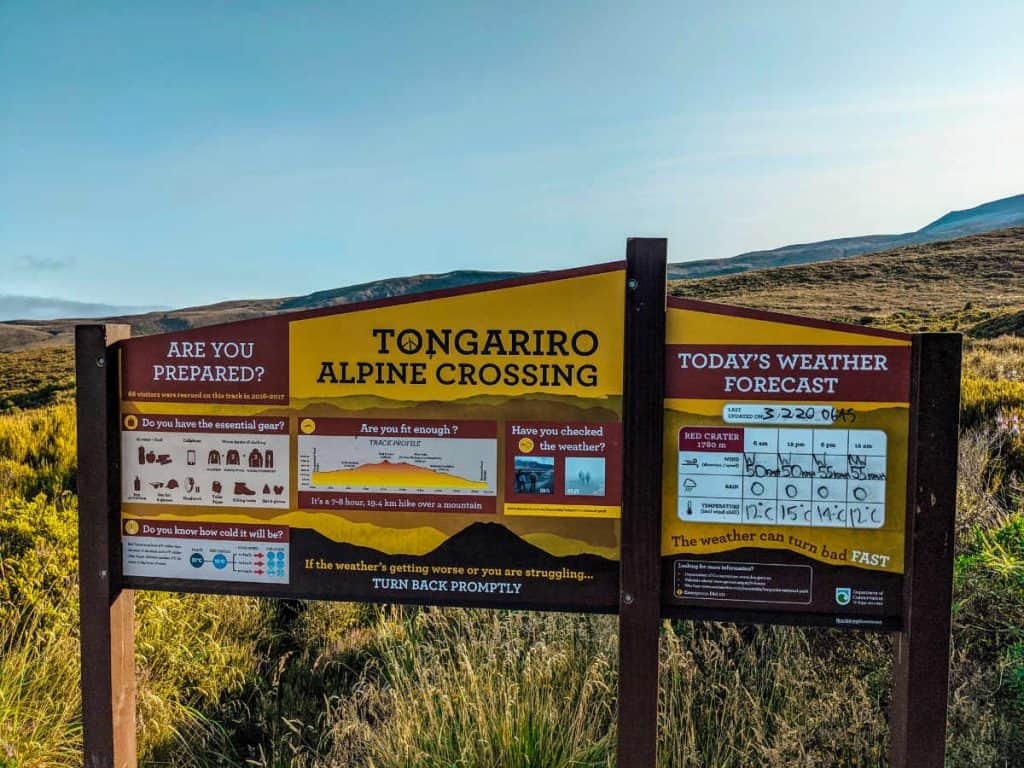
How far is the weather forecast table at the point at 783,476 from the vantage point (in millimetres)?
2588

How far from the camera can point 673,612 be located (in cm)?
265

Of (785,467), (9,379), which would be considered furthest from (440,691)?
(9,379)

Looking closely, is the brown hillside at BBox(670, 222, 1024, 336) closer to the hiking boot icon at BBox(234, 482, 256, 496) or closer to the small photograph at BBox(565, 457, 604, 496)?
the small photograph at BBox(565, 457, 604, 496)

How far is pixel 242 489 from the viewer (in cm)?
286

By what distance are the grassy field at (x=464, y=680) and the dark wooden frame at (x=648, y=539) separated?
588 millimetres

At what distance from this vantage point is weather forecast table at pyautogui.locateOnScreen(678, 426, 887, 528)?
102 inches

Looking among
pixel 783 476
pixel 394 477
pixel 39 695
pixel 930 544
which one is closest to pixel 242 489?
pixel 394 477

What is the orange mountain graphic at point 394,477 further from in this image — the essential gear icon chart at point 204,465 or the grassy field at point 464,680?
the grassy field at point 464,680

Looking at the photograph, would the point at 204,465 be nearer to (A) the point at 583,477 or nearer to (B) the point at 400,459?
(B) the point at 400,459

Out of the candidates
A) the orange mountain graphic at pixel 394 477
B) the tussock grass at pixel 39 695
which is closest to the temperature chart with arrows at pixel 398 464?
the orange mountain graphic at pixel 394 477

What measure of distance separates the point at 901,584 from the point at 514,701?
161 cm

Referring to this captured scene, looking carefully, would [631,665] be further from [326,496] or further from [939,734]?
[326,496]

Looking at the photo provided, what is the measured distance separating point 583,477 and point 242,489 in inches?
52.2

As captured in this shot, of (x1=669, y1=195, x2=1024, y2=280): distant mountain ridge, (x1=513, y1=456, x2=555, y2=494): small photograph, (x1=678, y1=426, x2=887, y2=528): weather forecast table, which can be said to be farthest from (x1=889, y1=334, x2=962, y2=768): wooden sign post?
(x1=669, y1=195, x2=1024, y2=280): distant mountain ridge
